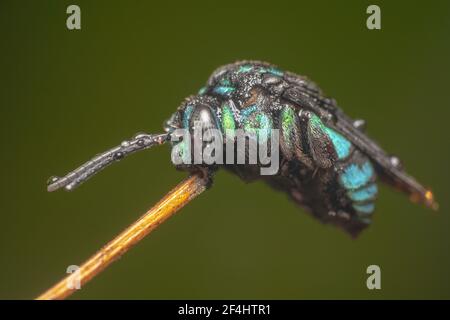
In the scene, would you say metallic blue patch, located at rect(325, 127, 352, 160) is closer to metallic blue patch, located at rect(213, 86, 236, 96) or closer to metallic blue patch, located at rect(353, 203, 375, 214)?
metallic blue patch, located at rect(353, 203, 375, 214)

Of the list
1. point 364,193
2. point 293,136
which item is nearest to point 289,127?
point 293,136

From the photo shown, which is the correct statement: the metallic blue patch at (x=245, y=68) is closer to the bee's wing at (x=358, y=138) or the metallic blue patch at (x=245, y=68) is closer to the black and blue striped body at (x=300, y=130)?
the black and blue striped body at (x=300, y=130)

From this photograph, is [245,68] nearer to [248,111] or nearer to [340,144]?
[248,111]

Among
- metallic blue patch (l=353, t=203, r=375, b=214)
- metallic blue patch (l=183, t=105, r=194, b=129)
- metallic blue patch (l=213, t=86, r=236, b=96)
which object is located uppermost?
metallic blue patch (l=213, t=86, r=236, b=96)

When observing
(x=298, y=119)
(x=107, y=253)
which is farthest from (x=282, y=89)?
(x=107, y=253)

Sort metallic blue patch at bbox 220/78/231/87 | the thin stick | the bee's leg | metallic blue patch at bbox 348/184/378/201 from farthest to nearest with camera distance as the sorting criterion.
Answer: metallic blue patch at bbox 348/184/378/201, metallic blue patch at bbox 220/78/231/87, the bee's leg, the thin stick

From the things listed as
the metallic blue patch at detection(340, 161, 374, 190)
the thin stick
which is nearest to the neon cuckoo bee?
the metallic blue patch at detection(340, 161, 374, 190)

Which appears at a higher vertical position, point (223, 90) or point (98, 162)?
point (223, 90)
